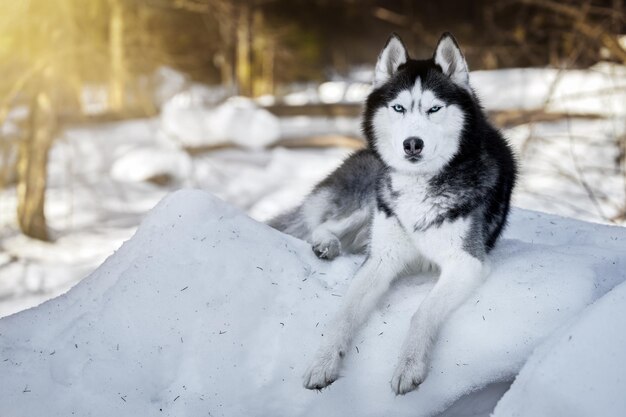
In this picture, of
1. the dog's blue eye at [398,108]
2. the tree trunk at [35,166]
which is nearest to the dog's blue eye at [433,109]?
the dog's blue eye at [398,108]

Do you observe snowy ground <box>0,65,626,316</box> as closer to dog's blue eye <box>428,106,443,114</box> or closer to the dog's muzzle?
dog's blue eye <box>428,106,443,114</box>

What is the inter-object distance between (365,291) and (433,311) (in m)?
0.32

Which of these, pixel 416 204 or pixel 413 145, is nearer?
pixel 413 145

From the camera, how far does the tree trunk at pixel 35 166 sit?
21.1 ft

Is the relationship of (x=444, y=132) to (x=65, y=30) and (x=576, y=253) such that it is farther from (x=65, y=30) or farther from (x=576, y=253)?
(x=65, y=30)

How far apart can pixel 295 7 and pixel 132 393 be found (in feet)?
39.1

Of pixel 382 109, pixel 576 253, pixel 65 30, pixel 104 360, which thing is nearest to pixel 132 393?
pixel 104 360

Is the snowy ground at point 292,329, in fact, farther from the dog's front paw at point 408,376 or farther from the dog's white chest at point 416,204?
the dog's white chest at point 416,204

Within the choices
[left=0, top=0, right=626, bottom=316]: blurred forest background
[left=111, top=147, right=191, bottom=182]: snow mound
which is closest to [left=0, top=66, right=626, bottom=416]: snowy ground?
[left=0, top=0, right=626, bottom=316]: blurred forest background

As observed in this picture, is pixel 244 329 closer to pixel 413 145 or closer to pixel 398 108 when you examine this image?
pixel 413 145

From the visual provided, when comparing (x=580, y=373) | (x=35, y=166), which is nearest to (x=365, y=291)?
(x=580, y=373)

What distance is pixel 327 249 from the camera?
2736 mm

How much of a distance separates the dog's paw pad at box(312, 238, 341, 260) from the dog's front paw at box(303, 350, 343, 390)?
0.72 metres

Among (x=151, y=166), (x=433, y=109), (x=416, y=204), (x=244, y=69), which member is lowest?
(x=151, y=166)
